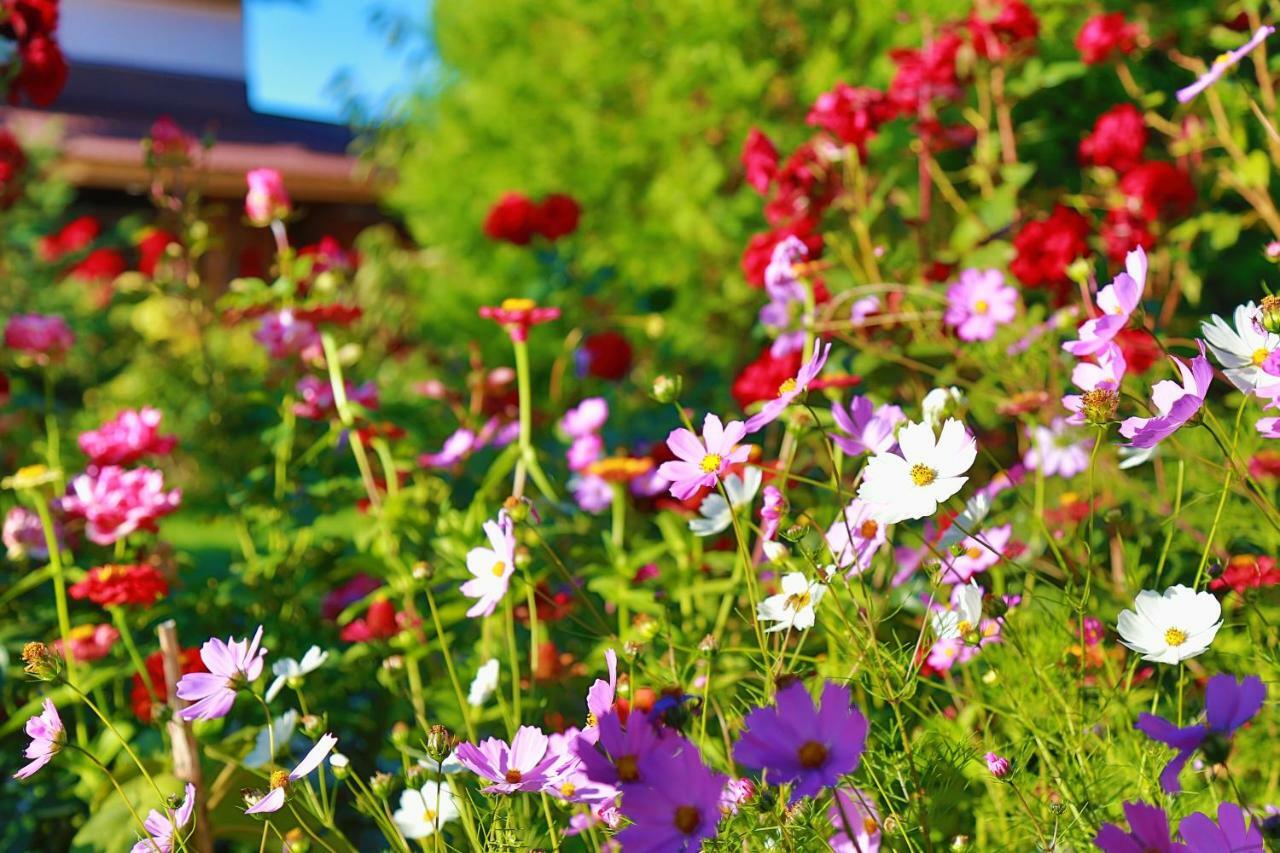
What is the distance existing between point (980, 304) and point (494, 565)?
1.00m

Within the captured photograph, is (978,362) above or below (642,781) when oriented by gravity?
below

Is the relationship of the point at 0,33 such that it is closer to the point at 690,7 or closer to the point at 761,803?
the point at 761,803

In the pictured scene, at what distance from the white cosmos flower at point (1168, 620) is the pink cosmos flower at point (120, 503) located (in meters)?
1.27

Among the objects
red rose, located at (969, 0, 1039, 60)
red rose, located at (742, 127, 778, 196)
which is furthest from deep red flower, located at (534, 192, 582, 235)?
red rose, located at (969, 0, 1039, 60)

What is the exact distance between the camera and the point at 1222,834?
630 millimetres

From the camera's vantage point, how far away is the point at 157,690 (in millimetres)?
1502

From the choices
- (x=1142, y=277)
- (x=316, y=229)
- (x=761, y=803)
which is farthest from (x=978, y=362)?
(x=316, y=229)

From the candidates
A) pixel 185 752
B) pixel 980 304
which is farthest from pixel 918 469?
pixel 980 304

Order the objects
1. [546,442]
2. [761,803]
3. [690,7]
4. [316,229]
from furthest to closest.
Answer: [316,229] → [690,7] → [546,442] → [761,803]

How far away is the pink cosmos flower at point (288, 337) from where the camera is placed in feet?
6.58

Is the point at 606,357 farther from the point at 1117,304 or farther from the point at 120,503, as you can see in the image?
the point at 1117,304

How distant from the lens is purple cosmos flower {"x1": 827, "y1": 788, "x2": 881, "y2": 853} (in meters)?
0.88

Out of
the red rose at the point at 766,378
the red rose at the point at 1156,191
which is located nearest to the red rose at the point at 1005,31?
the red rose at the point at 1156,191

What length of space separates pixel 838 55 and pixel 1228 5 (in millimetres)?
1318
